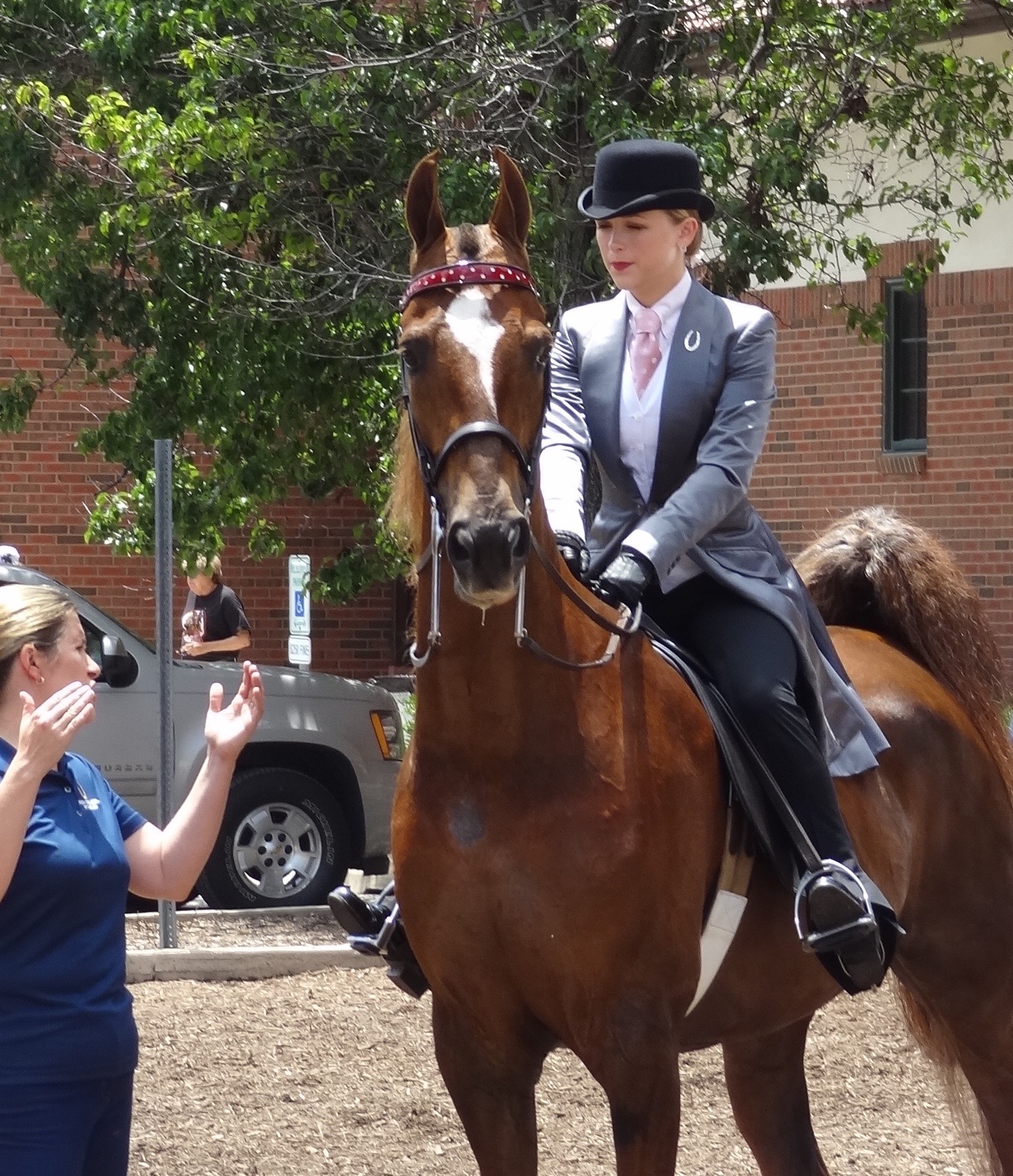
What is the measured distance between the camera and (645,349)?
4.43 metres

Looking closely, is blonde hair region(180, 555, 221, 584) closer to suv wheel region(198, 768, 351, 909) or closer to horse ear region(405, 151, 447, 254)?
suv wheel region(198, 768, 351, 909)

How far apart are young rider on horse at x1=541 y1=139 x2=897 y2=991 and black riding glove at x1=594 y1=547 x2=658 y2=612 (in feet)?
0.37

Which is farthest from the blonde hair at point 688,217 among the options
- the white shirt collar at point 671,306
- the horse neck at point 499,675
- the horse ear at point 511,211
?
the horse neck at point 499,675

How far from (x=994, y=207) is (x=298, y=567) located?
662 cm

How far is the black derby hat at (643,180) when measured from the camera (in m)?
4.32

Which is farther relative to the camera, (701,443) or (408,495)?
(701,443)

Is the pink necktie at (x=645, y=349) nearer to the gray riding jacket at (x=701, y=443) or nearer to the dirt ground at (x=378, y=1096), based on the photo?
the gray riding jacket at (x=701, y=443)

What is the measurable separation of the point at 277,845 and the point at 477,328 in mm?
7463

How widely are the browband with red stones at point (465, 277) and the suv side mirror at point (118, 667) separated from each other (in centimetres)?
629

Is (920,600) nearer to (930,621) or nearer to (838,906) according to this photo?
(930,621)

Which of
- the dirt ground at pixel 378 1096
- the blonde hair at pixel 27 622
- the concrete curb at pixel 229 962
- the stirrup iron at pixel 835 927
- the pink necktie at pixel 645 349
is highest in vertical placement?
the pink necktie at pixel 645 349

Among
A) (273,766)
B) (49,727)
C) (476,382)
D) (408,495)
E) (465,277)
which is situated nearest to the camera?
(49,727)

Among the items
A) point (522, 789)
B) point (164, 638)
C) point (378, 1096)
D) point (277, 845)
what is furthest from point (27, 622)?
point (277, 845)

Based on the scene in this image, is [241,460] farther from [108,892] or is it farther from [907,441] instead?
[108,892]
